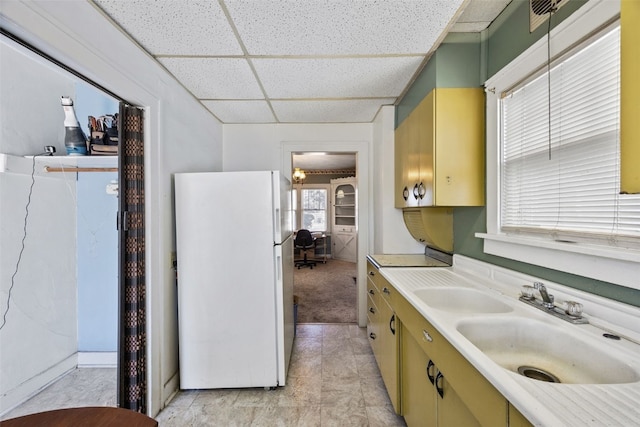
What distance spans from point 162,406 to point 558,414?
2.17 metres

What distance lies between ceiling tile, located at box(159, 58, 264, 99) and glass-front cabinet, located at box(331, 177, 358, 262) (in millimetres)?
4468

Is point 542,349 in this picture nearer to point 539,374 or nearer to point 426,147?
point 539,374

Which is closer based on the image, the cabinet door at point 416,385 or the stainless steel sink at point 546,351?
the stainless steel sink at point 546,351

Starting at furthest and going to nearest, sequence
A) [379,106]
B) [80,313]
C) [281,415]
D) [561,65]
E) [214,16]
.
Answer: [379,106]
[80,313]
[281,415]
[214,16]
[561,65]

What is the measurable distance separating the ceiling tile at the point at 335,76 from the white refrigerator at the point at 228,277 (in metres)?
0.76

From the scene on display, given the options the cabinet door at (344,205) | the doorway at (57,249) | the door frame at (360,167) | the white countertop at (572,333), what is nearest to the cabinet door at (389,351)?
the white countertop at (572,333)

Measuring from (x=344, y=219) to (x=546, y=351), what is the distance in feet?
18.8

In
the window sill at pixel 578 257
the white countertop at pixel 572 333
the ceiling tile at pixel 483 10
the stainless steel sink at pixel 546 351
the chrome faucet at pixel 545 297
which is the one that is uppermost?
the ceiling tile at pixel 483 10

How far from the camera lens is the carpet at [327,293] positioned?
3264 millimetres

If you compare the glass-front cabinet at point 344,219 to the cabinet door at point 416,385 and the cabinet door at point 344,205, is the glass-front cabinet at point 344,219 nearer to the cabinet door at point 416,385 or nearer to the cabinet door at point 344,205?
the cabinet door at point 344,205

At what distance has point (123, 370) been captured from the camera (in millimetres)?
1494

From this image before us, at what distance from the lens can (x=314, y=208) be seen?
23.2ft

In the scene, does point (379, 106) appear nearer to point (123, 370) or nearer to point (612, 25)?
point (612, 25)

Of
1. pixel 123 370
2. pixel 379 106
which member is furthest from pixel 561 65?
pixel 123 370
